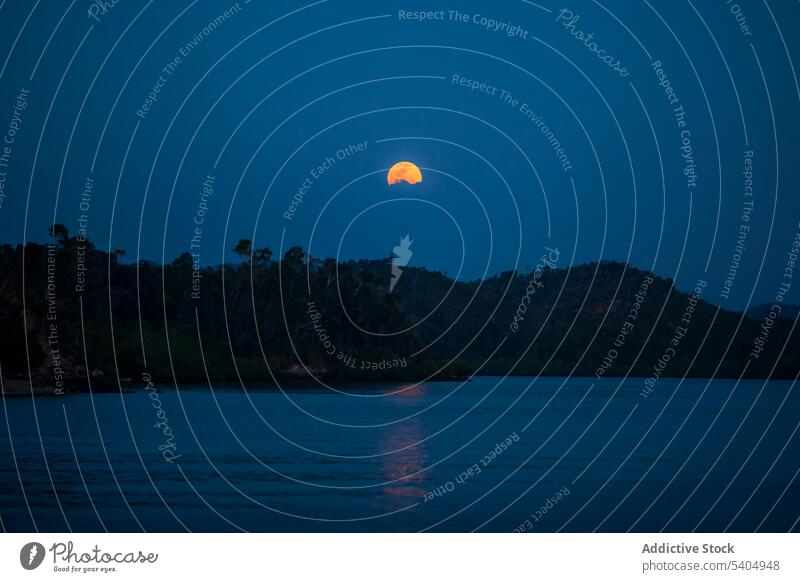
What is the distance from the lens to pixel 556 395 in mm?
145500

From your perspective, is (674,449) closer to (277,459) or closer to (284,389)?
(277,459)

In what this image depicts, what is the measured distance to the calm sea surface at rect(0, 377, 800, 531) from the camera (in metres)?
35.3

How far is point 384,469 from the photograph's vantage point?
51.0m

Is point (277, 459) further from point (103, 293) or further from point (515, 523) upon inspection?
point (103, 293)

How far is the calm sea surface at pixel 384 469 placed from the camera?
35312mm

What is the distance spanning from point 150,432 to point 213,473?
24819 millimetres

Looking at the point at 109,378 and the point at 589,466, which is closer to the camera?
Answer: the point at 589,466

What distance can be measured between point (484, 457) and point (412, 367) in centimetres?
11400

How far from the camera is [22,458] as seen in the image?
52375mm
